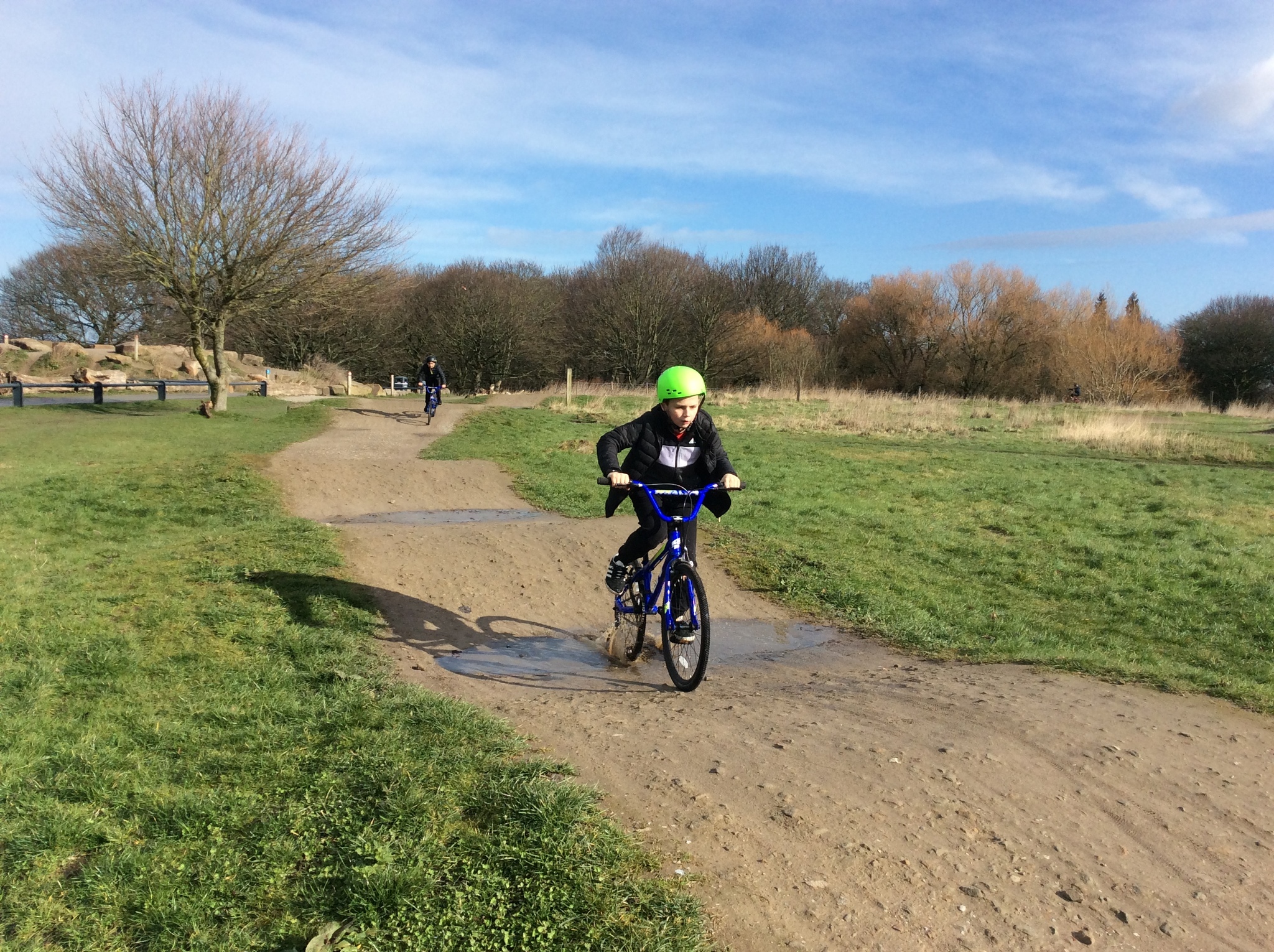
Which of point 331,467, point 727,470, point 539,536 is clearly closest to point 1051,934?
point 727,470

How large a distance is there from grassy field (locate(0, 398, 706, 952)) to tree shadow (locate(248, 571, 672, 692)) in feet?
0.35

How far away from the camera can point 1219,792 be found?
397 cm

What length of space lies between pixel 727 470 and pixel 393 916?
368 centimetres

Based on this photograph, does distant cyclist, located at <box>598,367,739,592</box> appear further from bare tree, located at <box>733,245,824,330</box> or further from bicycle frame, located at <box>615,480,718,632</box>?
bare tree, located at <box>733,245,824,330</box>

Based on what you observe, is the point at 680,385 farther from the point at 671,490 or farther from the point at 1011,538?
the point at 1011,538

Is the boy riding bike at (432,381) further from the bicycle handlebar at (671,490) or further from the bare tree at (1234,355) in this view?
the bare tree at (1234,355)

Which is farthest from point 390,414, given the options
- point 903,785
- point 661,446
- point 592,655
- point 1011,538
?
point 903,785

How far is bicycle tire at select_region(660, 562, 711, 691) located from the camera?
5223 mm

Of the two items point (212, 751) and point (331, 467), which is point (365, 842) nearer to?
point (212, 751)

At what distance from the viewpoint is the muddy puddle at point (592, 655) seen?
581 centimetres

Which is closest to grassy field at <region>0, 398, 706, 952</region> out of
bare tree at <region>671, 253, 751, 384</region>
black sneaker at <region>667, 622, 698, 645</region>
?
black sneaker at <region>667, 622, 698, 645</region>

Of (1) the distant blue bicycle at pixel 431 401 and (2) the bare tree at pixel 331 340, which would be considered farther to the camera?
(2) the bare tree at pixel 331 340

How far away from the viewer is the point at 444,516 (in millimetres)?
12125

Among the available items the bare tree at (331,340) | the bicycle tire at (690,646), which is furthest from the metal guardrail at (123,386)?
the bicycle tire at (690,646)
